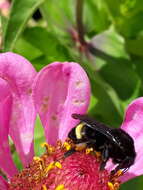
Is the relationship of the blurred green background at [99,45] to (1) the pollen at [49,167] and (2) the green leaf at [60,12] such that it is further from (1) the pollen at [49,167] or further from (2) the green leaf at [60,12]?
(1) the pollen at [49,167]

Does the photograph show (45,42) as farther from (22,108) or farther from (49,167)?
(49,167)

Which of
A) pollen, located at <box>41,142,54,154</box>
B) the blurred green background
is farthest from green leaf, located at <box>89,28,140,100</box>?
pollen, located at <box>41,142,54,154</box>

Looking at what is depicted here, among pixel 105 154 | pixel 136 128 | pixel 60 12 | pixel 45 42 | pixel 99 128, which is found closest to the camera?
pixel 99 128

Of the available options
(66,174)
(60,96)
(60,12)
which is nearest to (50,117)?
(60,96)

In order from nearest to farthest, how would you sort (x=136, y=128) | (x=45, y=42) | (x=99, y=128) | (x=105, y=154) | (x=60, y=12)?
(x=99, y=128) < (x=105, y=154) < (x=136, y=128) < (x=45, y=42) < (x=60, y=12)

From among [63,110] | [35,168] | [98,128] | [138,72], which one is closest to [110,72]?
[138,72]

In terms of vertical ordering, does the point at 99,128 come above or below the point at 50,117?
above

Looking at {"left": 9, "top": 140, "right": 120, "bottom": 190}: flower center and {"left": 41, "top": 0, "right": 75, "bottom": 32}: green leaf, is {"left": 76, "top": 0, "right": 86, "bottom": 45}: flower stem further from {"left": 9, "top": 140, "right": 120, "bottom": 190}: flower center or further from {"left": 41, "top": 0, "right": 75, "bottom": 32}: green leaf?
{"left": 9, "top": 140, "right": 120, "bottom": 190}: flower center
